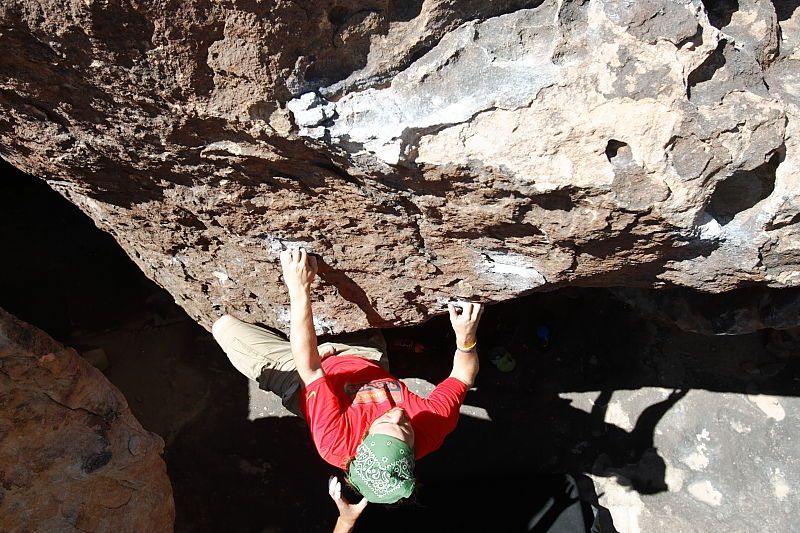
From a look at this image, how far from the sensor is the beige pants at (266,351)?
6.25 ft

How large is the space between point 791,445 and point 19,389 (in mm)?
2366

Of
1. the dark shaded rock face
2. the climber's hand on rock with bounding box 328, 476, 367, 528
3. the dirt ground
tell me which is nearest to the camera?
the dark shaded rock face

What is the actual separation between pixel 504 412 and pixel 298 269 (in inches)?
48.2

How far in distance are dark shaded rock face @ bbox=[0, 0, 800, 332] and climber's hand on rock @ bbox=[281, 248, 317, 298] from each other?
258 mm

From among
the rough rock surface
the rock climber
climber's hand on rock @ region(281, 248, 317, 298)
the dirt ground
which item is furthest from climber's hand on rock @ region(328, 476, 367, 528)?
climber's hand on rock @ region(281, 248, 317, 298)

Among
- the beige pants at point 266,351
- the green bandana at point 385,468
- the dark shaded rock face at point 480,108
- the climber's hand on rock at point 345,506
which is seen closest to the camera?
the dark shaded rock face at point 480,108

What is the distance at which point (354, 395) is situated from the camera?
1.67m

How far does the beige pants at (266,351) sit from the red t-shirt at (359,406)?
0.49 feet

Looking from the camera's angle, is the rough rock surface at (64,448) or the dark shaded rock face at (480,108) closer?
the dark shaded rock face at (480,108)

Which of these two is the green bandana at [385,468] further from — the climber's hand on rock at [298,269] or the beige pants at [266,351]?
the beige pants at [266,351]

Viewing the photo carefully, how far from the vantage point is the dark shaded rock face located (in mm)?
937

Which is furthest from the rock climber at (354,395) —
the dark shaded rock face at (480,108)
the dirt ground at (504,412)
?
the dirt ground at (504,412)

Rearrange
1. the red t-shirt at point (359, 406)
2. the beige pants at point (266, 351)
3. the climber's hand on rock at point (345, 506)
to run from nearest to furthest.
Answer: the red t-shirt at point (359, 406) → the climber's hand on rock at point (345, 506) → the beige pants at point (266, 351)

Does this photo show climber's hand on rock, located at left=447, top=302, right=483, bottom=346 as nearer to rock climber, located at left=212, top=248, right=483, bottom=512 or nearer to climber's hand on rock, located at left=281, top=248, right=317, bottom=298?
rock climber, located at left=212, top=248, right=483, bottom=512
